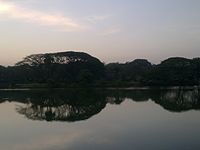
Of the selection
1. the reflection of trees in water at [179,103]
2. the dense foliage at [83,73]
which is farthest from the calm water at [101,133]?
the dense foliage at [83,73]

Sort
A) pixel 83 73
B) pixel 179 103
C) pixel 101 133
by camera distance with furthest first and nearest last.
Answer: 1. pixel 83 73
2. pixel 179 103
3. pixel 101 133

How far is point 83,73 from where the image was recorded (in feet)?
172

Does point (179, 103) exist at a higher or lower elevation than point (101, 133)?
higher

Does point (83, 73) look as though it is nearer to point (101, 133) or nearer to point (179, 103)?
point (179, 103)

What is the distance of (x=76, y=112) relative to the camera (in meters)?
18.4

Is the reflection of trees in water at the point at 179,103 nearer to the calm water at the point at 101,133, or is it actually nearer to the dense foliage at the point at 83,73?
the calm water at the point at 101,133

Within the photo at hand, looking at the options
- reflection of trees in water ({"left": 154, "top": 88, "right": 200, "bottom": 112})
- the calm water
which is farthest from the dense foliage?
the calm water

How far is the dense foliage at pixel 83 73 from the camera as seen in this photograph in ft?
169

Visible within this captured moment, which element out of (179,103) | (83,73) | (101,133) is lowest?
(101,133)

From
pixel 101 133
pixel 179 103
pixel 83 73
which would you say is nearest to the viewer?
pixel 101 133

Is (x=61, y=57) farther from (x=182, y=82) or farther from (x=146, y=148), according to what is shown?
(x=146, y=148)

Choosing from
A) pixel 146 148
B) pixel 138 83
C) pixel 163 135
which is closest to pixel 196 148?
pixel 146 148

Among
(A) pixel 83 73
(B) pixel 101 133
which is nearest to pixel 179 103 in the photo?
(B) pixel 101 133

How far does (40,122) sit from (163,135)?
624 centimetres
